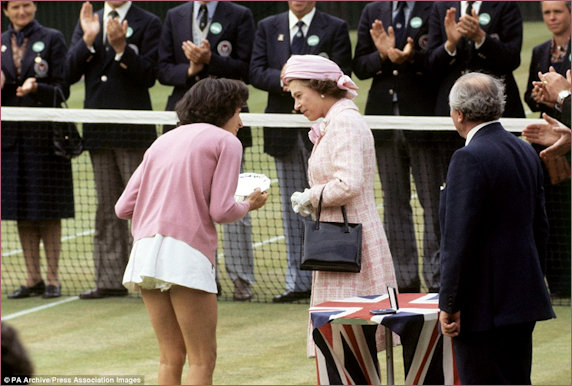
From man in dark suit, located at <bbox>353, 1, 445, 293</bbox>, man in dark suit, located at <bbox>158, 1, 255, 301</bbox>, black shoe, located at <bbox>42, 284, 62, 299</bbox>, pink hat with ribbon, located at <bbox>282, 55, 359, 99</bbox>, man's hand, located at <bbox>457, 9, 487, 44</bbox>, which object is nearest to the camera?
pink hat with ribbon, located at <bbox>282, 55, 359, 99</bbox>

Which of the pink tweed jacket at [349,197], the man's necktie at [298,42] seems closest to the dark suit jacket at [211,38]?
the man's necktie at [298,42]

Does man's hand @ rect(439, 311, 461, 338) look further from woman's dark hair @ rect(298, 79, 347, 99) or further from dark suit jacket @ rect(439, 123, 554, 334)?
woman's dark hair @ rect(298, 79, 347, 99)

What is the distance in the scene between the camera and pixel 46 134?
38.7 ft

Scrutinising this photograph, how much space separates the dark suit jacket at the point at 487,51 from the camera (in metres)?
10.3

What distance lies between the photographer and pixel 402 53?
10477 millimetres

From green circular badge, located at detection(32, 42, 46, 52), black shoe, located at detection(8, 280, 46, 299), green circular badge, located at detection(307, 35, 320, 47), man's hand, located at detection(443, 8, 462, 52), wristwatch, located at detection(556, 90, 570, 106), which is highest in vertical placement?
man's hand, located at detection(443, 8, 462, 52)

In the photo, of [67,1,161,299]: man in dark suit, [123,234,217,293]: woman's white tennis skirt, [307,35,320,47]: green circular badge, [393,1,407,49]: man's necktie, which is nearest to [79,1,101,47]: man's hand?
[67,1,161,299]: man in dark suit

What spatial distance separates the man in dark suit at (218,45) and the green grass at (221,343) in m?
0.43

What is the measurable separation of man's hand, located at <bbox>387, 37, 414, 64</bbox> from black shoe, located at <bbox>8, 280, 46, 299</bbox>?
165 inches

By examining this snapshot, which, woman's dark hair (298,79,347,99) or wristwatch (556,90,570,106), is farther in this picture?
wristwatch (556,90,570,106)

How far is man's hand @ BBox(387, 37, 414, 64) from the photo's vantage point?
1047cm

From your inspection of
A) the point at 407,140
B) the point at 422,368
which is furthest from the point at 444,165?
the point at 422,368

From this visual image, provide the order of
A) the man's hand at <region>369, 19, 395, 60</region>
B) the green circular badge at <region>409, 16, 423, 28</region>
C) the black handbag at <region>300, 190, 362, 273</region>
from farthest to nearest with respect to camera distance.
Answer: the green circular badge at <region>409, 16, 423, 28</region>
the man's hand at <region>369, 19, 395, 60</region>
the black handbag at <region>300, 190, 362, 273</region>

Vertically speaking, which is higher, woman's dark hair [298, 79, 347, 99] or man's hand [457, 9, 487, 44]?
man's hand [457, 9, 487, 44]
